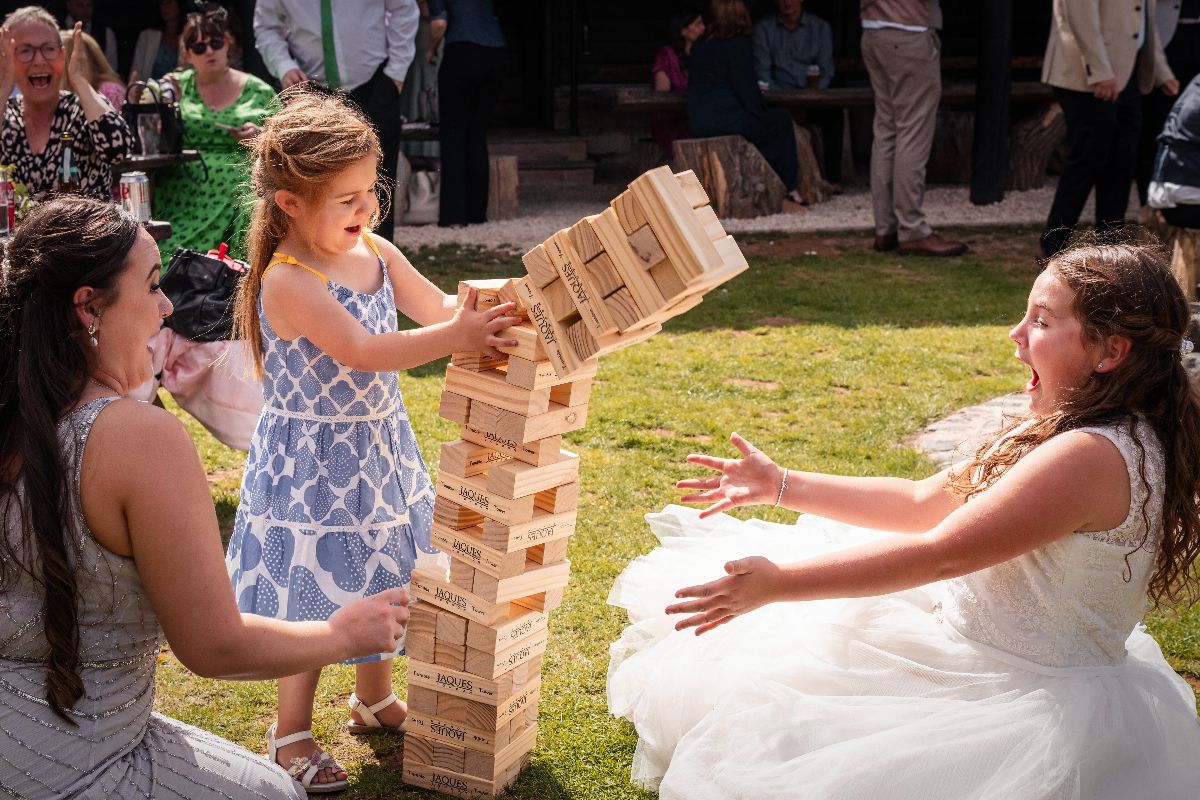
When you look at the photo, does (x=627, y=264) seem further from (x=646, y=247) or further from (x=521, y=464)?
(x=521, y=464)

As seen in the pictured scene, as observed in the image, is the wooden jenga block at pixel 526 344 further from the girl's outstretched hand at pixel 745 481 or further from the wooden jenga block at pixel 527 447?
the girl's outstretched hand at pixel 745 481

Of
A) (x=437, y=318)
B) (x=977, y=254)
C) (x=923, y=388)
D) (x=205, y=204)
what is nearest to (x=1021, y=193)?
(x=977, y=254)

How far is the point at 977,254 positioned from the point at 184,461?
8433 mm

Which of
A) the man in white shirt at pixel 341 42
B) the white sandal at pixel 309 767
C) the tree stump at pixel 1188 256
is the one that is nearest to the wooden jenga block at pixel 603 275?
the white sandal at pixel 309 767

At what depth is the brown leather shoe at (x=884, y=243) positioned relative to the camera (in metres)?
9.74

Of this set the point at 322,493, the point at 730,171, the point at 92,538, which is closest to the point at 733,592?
the point at 322,493

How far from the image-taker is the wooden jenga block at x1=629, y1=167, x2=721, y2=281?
2.41 metres

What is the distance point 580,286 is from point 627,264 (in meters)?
0.13

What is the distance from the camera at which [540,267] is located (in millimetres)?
2652

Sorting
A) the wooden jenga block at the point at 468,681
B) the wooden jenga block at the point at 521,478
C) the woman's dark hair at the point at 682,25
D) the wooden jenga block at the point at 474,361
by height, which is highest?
the woman's dark hair at the point at 682,25

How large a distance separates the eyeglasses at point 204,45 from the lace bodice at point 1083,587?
5.10 m

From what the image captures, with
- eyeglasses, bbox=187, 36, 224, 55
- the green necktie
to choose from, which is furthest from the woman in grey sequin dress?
the green necktie

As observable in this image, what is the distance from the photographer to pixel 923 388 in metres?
6.36

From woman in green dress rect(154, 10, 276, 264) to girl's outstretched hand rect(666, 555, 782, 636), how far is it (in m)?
4.17
